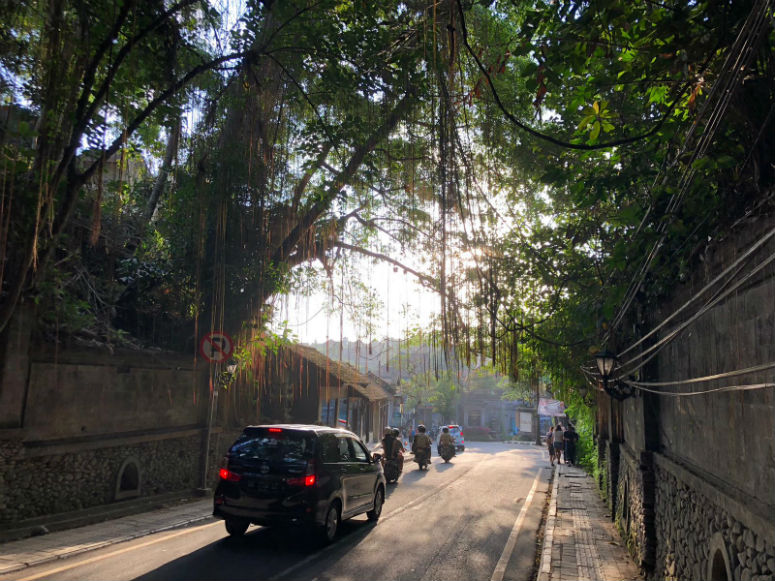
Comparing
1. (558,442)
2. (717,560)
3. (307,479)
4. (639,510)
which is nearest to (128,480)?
(307,479)

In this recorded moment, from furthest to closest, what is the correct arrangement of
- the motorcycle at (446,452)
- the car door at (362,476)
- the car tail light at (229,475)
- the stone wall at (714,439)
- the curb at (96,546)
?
the motorcycle at (446,452) → the car door at (362,476) → the car tail light at (229,475) → the curb at (96,546) → the stone wall at (714,439)

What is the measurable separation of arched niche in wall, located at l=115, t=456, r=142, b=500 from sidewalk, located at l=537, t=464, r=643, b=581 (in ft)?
25.8

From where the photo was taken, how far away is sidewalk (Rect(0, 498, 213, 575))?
6.88 meters

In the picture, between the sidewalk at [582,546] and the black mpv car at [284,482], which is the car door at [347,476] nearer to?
the black mpv car at [284,482]

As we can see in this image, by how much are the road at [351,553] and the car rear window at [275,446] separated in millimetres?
1215

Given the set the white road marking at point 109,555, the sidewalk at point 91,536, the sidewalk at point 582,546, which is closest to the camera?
the white road marking at point 109,555

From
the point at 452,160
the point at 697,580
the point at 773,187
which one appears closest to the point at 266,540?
the point at 697,580

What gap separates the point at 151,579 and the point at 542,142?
9.60 m

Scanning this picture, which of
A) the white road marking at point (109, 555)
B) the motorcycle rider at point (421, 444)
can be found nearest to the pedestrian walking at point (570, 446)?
the motorcycle rider at point (421, 444)

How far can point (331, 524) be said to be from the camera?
820 cm

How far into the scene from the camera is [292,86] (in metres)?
10.8

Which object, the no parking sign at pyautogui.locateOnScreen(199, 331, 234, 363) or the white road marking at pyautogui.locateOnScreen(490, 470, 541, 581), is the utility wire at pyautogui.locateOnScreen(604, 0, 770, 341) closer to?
the white road marking at pyautogui.locateOnScreen(490, 470, 541, 581)

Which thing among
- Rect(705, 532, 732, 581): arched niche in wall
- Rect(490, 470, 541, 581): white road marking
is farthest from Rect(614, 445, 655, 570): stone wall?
Rect(705, 532, 732, 581): arched niche in wall

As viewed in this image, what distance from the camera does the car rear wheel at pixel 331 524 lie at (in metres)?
8.01
